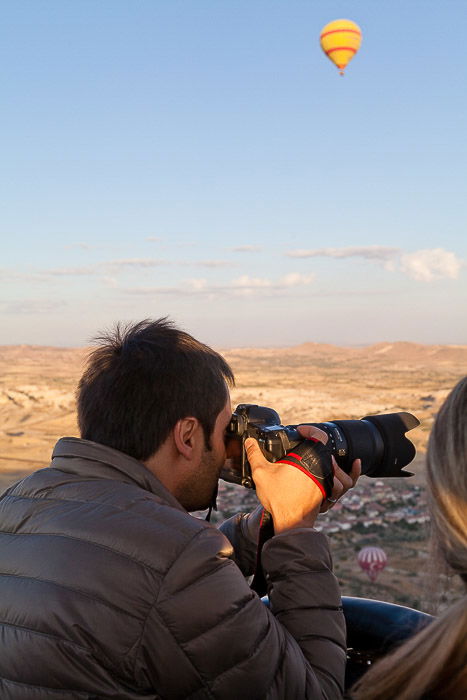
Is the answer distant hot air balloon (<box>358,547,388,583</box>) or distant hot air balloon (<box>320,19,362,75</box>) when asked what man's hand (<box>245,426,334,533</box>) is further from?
distant hot air balloon (<box>320,19,362,75</box>)

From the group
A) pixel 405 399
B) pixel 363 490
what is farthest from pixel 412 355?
pixel 363 490

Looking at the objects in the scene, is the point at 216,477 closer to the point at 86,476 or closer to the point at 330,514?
the point at 86,476

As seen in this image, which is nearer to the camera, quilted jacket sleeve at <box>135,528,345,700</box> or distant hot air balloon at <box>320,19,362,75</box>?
quilted jacket sleeve at <box>135,528,345,700</box>

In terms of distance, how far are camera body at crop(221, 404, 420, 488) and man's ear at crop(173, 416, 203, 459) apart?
0.16m

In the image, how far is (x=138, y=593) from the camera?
133 centimetres

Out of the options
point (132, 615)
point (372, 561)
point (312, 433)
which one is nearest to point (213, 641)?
point (132, 615)

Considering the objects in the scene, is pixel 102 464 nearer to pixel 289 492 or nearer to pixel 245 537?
pixel 289 492

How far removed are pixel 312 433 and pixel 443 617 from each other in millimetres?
927

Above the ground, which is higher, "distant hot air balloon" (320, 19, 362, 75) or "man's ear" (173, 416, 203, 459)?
"distant hot air balloon" (320, 19, 362, 75)

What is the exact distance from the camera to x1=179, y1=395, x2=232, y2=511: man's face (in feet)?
5.90

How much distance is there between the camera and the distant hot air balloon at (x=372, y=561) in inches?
318

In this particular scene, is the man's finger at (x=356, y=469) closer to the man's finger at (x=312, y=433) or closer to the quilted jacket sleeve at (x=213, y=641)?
the man's finger at (x=312, y=433)

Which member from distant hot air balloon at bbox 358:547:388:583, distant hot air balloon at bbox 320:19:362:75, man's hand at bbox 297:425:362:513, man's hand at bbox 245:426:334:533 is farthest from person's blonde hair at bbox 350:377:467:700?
distant hot air balloon at bbox 320:19:362:75

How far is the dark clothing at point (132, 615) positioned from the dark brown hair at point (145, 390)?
0.81 feet
